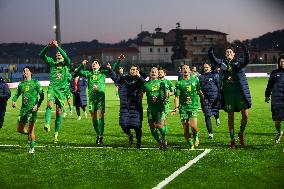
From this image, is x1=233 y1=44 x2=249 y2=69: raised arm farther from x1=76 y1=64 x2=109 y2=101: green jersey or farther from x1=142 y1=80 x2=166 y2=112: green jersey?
x1=76 y1=64 x2=109 y2=101: green jersey

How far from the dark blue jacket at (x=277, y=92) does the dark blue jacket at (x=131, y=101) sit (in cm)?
306

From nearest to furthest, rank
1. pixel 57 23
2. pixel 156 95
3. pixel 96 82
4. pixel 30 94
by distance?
pixel 30 94, pixel 156 95, pixel 96 82, pixel 57 23

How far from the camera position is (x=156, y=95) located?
1048 cm

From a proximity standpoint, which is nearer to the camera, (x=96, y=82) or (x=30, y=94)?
(x=30, y=94)

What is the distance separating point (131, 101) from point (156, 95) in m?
0.82

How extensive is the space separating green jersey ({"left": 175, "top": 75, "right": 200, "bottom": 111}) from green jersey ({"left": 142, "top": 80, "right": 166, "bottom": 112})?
37cm

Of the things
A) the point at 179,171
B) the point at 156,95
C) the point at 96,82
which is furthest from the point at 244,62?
the point at 96,82

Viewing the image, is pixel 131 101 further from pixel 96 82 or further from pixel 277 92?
pixel 277 92

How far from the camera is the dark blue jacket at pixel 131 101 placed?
11008mm

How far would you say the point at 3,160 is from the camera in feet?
31.9

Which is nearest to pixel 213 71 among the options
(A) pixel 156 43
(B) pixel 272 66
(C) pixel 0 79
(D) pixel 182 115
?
(D) pixel 182 115

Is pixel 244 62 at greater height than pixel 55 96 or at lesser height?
greater

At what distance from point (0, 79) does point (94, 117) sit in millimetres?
3615

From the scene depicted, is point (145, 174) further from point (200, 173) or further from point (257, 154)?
point (257, 154)
